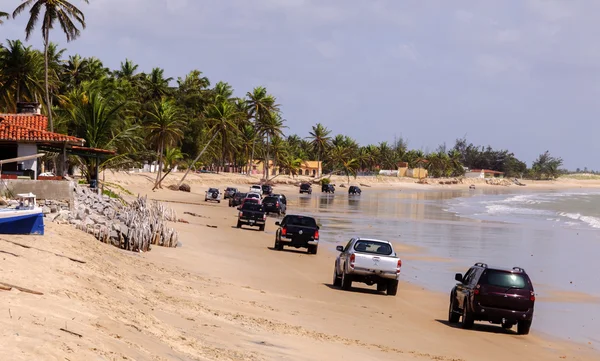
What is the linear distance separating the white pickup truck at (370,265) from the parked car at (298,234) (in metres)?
9.58

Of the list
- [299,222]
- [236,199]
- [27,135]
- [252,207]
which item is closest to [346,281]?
[299,222]

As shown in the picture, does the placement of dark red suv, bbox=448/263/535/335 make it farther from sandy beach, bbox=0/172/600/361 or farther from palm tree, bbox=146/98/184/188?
palm tree, bbox=146/98/184/188

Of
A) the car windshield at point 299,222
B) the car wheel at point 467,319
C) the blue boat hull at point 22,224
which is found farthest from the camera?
the car windshield at point 299,222

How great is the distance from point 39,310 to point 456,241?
34750 millimetres

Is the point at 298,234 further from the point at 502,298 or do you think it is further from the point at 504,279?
the point at 502,298

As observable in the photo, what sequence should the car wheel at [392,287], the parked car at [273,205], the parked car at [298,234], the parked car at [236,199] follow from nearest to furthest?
the car wheel at [392,287] < the parked car at [298,234] < the parked car at [273,205] < the parked car at [236,199]

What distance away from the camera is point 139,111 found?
3659 inches

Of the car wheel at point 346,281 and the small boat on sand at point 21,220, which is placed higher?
the small boat on sand at point 21,220

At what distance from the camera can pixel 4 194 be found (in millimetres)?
23344

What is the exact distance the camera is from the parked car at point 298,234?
107ft

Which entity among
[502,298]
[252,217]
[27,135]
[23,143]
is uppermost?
[27,135]

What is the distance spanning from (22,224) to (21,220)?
7.3 inches

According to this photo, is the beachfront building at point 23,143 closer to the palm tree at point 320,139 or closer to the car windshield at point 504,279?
the car windshield at point 504,279

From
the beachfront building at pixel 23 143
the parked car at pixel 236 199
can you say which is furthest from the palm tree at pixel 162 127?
the beachfront building at pixel 23 143
